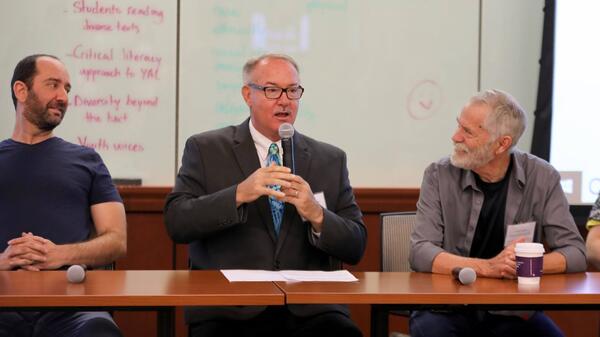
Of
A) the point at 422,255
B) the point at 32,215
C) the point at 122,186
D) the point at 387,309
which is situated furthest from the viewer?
the point at 122,186

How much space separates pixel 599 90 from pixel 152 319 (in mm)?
2902

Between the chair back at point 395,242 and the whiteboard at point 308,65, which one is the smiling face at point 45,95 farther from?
the chair back at point 395,242

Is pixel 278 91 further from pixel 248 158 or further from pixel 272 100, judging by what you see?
pixel 248 158

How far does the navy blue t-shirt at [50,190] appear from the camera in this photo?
11.8 ft

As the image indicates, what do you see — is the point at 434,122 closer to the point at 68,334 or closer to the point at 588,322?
the point at 588,322

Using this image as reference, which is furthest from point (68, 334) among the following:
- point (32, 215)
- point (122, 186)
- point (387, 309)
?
point (122, 186)

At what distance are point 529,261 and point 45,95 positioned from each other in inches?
85.9

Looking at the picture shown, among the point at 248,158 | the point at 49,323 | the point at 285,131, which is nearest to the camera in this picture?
the point at 49,323

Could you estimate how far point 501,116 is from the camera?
3.57m

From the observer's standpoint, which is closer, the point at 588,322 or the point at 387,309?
the point at 387,309

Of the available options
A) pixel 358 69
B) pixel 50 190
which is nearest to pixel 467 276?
pixel 50 190

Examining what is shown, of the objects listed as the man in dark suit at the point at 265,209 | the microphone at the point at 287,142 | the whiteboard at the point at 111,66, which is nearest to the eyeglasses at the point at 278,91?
the man in dark suit at the point at 265,209

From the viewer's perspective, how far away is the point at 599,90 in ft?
16.2

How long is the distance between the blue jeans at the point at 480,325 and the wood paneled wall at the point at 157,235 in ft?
4.82
